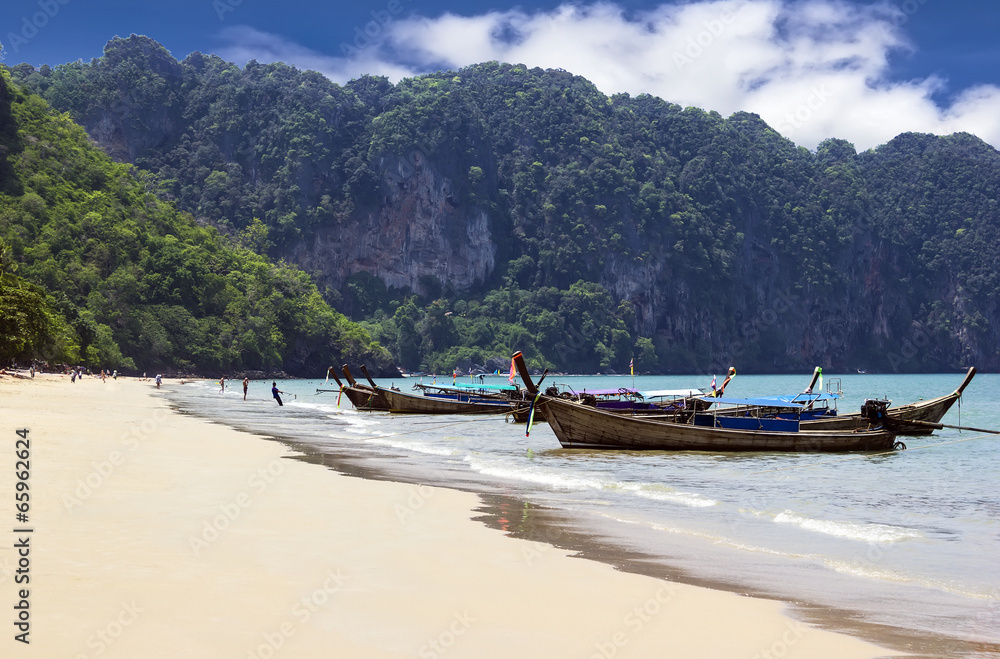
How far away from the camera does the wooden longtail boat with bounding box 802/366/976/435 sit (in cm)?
2723

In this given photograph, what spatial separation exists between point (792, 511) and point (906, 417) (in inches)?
770

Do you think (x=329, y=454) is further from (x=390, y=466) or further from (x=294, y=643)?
(x=294, y=643)

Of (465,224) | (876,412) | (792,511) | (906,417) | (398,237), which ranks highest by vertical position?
(465,224)

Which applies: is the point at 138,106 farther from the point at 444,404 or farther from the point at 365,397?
the point at 444,404

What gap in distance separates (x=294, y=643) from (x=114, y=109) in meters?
188

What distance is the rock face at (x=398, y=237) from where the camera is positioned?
175 metres

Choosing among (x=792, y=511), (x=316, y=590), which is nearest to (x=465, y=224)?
(x=792, y=511)

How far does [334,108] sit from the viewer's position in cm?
17688

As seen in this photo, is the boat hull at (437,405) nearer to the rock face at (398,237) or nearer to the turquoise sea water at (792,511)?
the turquoise sea water at (792,511)

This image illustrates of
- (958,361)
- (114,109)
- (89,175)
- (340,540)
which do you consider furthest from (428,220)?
(340,540)

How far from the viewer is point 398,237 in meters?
177

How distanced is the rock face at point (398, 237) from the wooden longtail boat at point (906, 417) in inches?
5886

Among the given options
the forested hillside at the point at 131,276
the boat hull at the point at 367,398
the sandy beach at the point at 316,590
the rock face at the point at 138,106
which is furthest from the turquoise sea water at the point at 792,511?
the rock face at the point at 138,106

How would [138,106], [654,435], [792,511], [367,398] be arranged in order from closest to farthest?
[792,511]
[654,435]
[367,398]
[138,106]
